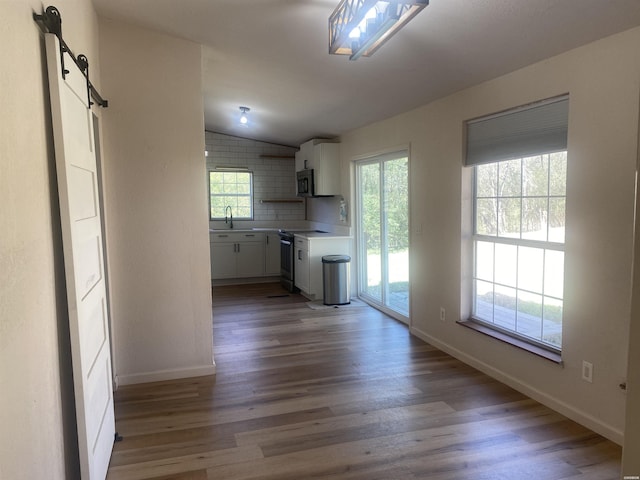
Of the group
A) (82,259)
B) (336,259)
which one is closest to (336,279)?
(336,259)

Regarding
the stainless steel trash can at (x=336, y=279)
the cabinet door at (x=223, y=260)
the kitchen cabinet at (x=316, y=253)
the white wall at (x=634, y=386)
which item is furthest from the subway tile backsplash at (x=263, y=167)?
the white wall at (x=634, y=386)

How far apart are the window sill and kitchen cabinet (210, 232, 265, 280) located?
4.30 m

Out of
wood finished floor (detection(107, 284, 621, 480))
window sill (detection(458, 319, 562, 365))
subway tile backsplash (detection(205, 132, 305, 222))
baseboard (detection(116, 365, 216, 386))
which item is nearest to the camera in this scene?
wood finished floor (detection(107, 284, 621, 480))

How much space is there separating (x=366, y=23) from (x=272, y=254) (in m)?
5.66

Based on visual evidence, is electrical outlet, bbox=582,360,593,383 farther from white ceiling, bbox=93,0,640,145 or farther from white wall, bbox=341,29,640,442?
white ceiling, bbox=93,0,640,145

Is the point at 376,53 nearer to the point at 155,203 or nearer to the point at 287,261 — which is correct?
the point at 155,203

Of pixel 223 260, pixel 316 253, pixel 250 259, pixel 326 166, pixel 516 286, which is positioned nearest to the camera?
pixel 516 286

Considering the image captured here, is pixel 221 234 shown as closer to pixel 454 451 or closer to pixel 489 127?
pixel 489 127

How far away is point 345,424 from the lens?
9.07 feet

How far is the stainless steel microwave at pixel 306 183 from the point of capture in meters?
6.55

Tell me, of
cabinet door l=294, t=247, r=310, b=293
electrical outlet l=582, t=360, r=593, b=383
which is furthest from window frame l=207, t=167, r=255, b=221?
electrical outlet l=582, t=360, r=593, b=383

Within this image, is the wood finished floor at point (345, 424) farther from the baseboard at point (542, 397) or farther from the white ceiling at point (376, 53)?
the white ceiling at point (376, 53)

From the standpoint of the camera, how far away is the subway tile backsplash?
7641 millimetres

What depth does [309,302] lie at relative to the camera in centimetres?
603
